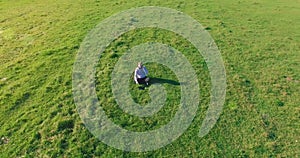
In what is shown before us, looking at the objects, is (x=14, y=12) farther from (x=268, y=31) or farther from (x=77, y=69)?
(x=268, y=31)

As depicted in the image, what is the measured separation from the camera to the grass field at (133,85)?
1509 cm

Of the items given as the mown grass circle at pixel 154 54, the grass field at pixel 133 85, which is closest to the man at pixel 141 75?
the grass field at pixel 133 85

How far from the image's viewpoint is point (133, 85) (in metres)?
18.4

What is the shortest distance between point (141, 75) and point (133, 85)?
34.0 inches

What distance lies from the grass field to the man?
535mm

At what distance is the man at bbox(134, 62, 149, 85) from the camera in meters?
17.8

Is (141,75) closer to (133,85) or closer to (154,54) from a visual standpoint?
(133,85)

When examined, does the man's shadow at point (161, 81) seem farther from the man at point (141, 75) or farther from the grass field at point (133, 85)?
the man at point (141, 75)

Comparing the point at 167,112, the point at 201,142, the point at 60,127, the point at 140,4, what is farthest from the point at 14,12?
the point at 201,142

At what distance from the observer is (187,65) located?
68.3 feet

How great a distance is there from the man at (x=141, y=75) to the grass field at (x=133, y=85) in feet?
1.76

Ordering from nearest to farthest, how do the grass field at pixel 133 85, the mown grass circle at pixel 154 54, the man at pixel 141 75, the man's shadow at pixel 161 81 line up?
1. the grass field at pixel 133 85
2. the mown grass circle at pixel 154 54
3. the man at pixel 141 75
4. the man's shadow at pixel 161 81

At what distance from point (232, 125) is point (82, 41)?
11.9 m

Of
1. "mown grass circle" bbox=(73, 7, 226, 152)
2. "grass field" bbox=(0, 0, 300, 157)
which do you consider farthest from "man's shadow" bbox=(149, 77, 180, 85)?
"mown grass circle" bbox=(73, 7, 226, 152)
